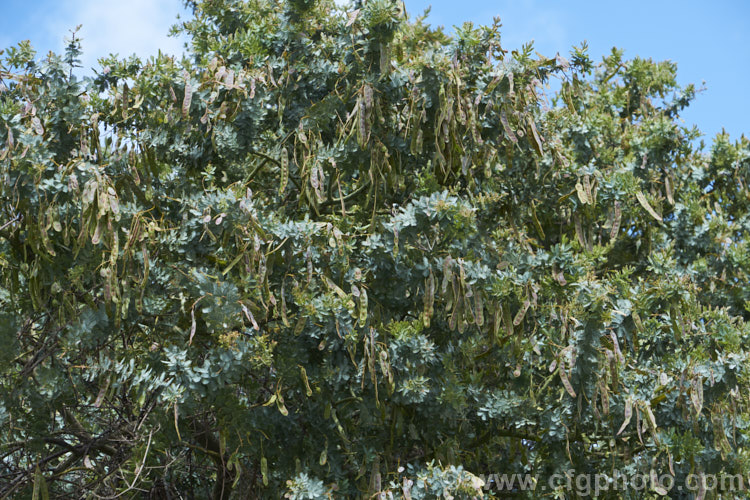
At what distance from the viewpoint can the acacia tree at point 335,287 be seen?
423 cm

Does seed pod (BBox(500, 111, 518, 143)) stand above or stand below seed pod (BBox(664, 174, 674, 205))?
below

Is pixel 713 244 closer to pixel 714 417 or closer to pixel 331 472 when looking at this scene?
pixel 714 417

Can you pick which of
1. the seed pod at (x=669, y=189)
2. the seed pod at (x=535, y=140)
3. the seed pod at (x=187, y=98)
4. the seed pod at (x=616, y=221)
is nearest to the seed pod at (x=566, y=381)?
the seed pod at (x=616, y=221)

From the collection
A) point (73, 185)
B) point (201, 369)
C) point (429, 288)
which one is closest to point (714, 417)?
point (429, 288)

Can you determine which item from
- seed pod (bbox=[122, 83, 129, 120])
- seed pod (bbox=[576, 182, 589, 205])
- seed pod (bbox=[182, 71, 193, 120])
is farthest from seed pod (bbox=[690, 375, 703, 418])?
seed pod (bbox=[122, 83, 129, 120])

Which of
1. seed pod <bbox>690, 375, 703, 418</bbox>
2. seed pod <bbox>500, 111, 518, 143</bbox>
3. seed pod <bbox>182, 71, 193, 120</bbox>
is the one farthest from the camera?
seed pod <bbox>182, 71, 193, 120</bbox>

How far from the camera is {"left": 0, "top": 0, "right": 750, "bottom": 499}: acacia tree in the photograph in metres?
4.23

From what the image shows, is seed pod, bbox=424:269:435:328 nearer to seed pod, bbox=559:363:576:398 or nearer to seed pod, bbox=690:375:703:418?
seed pod, bbox=559:363:576:398

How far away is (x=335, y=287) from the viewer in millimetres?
4191

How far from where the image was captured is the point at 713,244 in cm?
638

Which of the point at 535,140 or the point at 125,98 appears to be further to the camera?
the point at 125,98

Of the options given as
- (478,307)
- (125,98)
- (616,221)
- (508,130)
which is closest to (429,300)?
(478,307)

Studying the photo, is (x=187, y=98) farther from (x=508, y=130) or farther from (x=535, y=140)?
(x=535, y=140)

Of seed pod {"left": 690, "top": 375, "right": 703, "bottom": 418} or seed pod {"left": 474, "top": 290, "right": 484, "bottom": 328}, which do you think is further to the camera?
seed pod {"left": 690, "top": 375, "right": 703, "bottom": 418}
